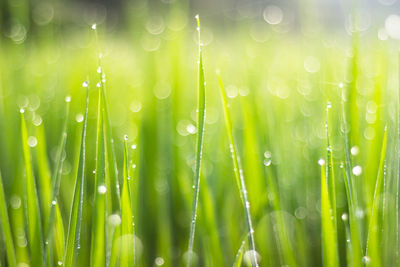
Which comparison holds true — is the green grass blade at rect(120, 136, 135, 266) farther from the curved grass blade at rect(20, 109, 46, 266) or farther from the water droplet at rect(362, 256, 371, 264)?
the water droplet at rect(362, 256, 371, 264)

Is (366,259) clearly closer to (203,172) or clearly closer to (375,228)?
(375,228)

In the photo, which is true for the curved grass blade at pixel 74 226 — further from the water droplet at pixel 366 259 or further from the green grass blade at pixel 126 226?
the water droplet at pixel 366 259

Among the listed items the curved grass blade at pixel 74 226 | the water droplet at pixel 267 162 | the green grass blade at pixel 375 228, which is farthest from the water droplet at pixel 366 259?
the curved grass blade at pixel 74 226

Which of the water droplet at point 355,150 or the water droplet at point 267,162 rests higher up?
the water droplet at point 355,150

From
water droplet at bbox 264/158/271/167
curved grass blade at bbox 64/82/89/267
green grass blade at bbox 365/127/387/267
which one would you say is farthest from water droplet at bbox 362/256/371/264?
curved grass blade at bbox 64/82/89/267

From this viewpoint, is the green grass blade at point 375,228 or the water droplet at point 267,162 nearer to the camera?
the green grass blade at point 375,228

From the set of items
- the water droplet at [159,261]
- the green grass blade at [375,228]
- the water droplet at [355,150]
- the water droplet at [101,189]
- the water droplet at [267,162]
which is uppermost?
the water droplet at [355,150]

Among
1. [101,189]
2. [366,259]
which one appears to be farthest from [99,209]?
[366,259]

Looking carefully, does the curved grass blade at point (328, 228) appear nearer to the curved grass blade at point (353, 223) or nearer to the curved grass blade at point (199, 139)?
the curved grass blade at point (353, 223)
